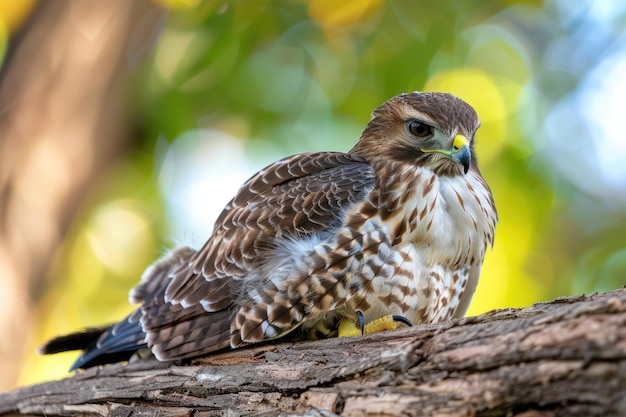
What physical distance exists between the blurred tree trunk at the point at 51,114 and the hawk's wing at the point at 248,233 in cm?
235

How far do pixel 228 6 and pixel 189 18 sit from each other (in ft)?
1.06

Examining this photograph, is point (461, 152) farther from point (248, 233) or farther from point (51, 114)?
point (51, 114)

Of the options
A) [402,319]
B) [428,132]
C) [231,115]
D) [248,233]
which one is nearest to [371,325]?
[402,319]

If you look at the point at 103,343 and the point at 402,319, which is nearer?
the point at 402,319

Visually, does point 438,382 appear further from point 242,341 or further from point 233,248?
point 233,248

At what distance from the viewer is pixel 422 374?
2289 mm

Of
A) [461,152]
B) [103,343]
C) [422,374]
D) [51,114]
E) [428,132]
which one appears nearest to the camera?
[422,374]

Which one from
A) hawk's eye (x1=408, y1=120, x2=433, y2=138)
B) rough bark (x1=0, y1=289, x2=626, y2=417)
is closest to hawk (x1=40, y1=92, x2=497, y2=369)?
hawk's eye (x1=408, y1=120, x2=433, y2=138)

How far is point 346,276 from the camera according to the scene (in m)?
3.21

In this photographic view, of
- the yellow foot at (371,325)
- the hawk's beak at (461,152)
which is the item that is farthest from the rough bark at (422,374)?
the hawk's beak at (461,152)

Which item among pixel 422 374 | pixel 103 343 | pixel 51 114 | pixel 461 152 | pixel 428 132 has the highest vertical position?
pixel 51 114

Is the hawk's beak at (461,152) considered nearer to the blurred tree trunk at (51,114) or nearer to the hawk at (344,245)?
the hawk at (344,245)

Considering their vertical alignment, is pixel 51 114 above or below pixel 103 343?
above

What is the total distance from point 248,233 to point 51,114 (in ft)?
9.92
